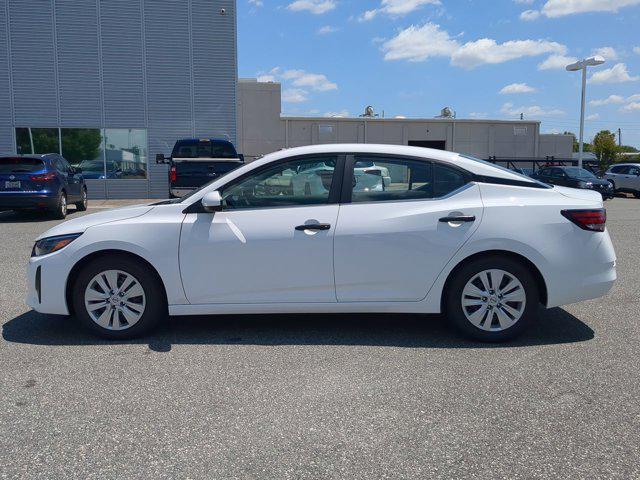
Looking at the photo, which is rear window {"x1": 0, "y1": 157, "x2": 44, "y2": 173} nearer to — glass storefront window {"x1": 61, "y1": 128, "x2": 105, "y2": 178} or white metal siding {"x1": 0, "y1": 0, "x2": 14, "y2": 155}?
glass storefront window {"x1": 61, "y1": 128, "x2": 105, "y2": 178}

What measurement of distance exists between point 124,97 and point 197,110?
2.72 metres

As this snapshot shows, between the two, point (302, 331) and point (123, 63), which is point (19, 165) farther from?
point (302, 331)

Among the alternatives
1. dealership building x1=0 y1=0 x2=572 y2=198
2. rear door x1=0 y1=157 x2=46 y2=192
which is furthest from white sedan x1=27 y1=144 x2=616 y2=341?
dealership building x1=0 y1=0 x2=572 y2=198

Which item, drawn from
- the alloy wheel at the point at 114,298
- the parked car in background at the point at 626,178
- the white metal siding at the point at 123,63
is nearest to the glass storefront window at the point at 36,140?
the white metal siding at the point at 123,63

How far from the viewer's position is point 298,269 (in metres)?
4.74

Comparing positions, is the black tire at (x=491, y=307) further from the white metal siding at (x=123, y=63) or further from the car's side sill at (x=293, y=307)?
the white metal siding at (x=123, y=63)

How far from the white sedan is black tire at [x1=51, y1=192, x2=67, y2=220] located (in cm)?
1006

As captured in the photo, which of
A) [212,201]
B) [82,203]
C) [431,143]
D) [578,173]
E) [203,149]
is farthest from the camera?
[431,143]

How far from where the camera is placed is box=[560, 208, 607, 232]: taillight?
4762mm

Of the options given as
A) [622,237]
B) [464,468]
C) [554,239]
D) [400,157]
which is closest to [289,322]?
[400,157]

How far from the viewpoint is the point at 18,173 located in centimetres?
1353

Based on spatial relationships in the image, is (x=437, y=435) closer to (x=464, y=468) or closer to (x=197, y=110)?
(x=464, y=468)

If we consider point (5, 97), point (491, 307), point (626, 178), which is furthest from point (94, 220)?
point (626, 178)

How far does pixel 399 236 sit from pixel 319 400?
5.11 ft
